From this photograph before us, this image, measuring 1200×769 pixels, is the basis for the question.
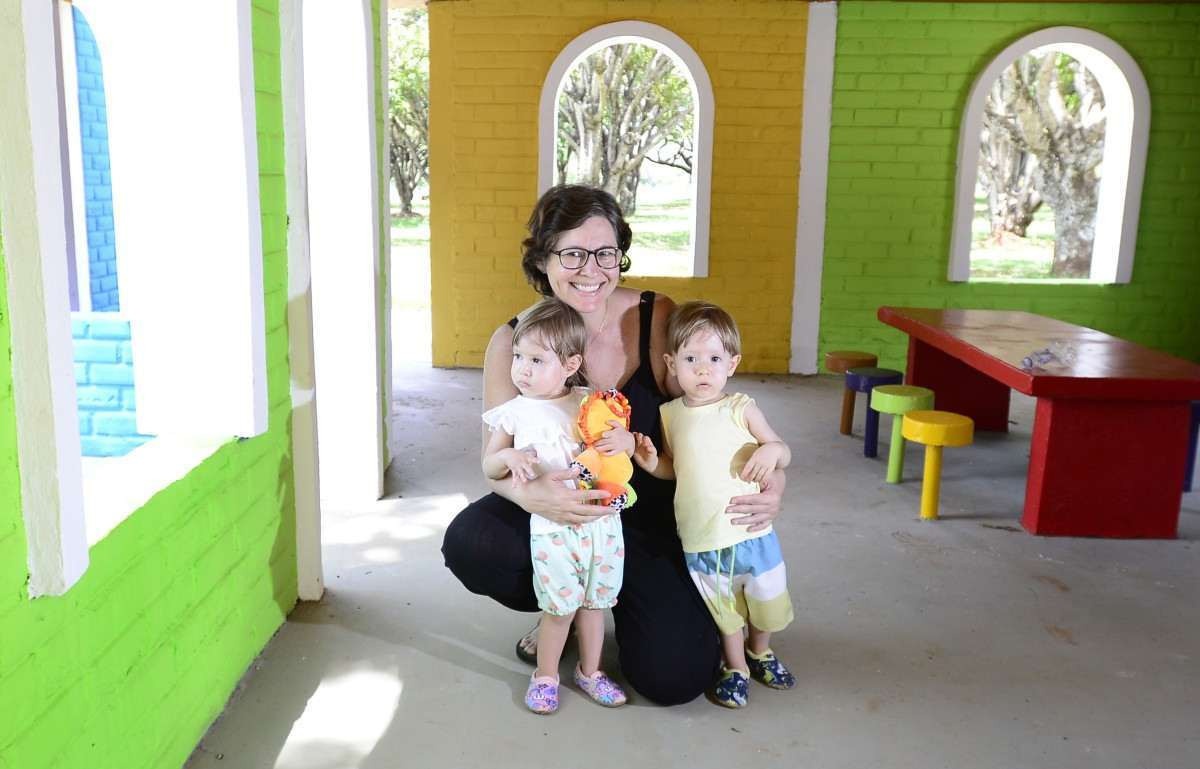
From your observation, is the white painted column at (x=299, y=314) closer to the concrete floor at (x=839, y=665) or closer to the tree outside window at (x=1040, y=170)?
the concrete floor at (x=839, y=665)

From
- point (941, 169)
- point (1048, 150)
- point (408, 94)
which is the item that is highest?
point (408, 94)

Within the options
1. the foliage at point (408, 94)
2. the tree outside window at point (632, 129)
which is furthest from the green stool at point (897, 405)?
the foliage at point (408, 94)

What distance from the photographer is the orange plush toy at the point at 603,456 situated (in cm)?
267

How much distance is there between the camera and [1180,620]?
3621 mm

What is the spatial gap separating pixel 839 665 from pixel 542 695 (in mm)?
966

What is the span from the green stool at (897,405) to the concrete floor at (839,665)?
43 cm

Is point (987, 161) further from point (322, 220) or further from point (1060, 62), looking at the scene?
point (322, 220)

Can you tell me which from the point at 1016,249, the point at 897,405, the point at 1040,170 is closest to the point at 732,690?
the point at 897,405

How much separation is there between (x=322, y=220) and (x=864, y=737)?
319 centimetres

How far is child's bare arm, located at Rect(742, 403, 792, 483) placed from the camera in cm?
282

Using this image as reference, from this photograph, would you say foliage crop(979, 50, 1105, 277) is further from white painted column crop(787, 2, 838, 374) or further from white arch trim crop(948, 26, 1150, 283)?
white painted column crop(787, 2, 838, 374)

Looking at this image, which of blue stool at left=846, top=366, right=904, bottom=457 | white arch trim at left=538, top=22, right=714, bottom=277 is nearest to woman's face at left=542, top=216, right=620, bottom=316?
blue stool at left=846, top=366, right=904, bottom=457

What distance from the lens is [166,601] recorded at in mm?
2406

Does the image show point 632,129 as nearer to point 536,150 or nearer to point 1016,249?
point 1016,249
